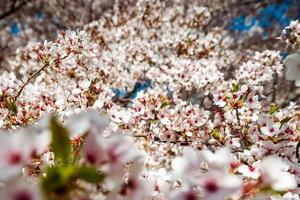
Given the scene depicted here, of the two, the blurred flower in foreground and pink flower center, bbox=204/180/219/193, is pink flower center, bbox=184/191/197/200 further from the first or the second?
the blurred flower in foreground

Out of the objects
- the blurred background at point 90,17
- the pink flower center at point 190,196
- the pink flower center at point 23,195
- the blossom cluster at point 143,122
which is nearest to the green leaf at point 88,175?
the blossom cluster at point 143,122

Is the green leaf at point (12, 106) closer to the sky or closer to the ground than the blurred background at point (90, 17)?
closer to the ground

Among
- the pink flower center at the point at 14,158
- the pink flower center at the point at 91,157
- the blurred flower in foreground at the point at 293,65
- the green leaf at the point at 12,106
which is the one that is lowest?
the pink flower center at the point at 14,158

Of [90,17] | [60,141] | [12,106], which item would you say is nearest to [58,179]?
[60,141]

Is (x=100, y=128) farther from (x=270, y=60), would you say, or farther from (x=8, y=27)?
(x=8, y=27)

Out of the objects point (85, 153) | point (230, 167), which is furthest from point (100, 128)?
point (230, 167)

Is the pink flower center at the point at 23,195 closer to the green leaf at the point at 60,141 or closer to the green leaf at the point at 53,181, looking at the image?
the green leaf at the point at 53,181

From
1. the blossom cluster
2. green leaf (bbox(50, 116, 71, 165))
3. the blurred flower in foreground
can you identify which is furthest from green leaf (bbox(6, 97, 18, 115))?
green leaf (bbox(50, 116, 71, 165))

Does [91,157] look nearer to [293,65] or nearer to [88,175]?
[88,175]
